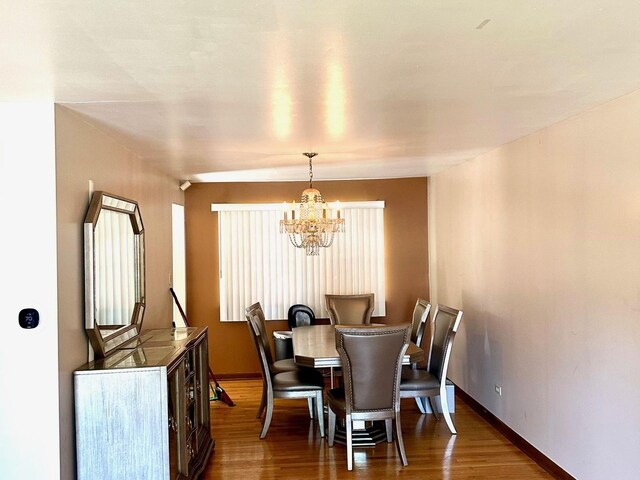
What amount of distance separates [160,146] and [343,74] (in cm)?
204

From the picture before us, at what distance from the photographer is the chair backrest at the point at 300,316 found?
20.8ft

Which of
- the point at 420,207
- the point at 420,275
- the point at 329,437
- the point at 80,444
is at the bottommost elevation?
the point at 329,437

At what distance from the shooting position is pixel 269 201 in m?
6.61

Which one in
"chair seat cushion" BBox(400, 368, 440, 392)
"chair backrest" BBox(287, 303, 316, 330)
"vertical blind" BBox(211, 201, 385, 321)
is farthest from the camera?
"vertical blind" BBox(211, 201, 385, 321)

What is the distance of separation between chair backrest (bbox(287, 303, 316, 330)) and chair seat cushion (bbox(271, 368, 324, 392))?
1569mm

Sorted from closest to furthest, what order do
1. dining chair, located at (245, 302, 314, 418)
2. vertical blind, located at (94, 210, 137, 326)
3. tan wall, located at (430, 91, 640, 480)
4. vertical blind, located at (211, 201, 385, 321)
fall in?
tan wall, located at (430, 91, 640, 480) < vertical blind, located at (94, 210, 137, 326) < dining chair, located at (245, 302, 314, 418) < vertical blind, located at (211, 201, 385, 321)

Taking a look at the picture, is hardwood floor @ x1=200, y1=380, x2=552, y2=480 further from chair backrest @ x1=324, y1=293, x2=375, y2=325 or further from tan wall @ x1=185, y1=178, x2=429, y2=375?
tan wall @ x1=185, y1=178, x2=429, y2=375

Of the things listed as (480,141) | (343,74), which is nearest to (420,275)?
(480,141)

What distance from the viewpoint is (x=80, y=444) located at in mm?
2805

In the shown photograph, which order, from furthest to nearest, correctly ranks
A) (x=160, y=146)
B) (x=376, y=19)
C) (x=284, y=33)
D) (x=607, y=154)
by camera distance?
(x=160, y=146) < (x=607, y=154) < (x=284, y=33) < (x=376, y=19)

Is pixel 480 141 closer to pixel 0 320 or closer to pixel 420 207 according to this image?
pixel 420 207

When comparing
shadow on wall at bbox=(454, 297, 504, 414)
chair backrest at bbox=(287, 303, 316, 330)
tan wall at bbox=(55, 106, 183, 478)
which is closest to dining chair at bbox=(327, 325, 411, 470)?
shadow on wall at bbox=(454, 297, 504, 414)

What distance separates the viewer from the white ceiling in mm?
1721

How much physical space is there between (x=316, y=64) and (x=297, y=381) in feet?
9.83
